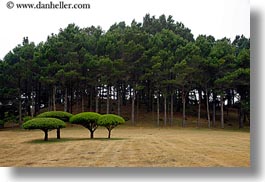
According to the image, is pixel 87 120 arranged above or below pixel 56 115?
below

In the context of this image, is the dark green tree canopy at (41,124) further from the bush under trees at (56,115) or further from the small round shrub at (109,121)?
the small round shrub at (109,121)

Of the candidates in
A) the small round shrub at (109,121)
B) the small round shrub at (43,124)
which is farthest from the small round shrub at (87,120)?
the small round shrub at (43,124)

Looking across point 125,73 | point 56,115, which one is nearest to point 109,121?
point 56,115

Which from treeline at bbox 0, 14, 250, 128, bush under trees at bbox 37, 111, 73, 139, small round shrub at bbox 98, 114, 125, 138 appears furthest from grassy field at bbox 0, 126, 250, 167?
treeline at bbox 0, 14, 250, 128

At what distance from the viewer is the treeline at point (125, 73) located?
725cm

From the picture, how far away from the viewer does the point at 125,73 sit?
9.14m

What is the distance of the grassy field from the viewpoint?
5703 mm

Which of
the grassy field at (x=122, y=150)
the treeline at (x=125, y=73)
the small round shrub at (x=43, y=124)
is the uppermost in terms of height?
the treeline at (x=125, y=73)

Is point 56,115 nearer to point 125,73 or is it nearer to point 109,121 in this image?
point 109,121

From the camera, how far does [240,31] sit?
631 centimetres

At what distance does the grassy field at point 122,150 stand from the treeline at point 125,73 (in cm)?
66

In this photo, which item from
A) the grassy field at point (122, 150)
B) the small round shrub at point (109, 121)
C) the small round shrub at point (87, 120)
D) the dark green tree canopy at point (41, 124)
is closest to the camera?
the grassy field at point (122, 150)

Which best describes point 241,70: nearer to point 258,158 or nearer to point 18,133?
point 258,158

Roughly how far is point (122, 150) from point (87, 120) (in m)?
1.55
